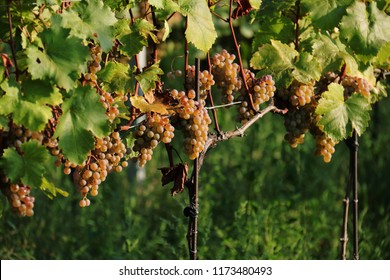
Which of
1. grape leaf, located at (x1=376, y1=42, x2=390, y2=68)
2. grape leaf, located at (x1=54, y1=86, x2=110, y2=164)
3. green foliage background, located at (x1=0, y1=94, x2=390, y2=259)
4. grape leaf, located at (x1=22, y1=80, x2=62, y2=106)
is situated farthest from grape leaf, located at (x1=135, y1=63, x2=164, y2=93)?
green foliage background, located at (x1=0, y1=94, x2=390, y2=259)

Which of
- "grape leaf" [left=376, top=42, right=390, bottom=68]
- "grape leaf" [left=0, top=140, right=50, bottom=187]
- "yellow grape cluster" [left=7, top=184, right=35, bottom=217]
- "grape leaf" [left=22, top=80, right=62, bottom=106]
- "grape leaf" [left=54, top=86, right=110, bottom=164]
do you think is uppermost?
"grape leaf" [left=376, top=42, right=390, bottom=68]

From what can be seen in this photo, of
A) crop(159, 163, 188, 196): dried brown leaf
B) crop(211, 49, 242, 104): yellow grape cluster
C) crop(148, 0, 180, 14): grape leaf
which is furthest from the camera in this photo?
crop(211, 49, 242, 104): yellow grape cluster

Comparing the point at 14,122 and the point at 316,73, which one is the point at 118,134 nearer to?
the point at 14,122

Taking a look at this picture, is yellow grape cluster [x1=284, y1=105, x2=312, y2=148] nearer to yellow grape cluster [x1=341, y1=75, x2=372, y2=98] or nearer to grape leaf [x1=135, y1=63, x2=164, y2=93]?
yellow grape cluster [x1=341, y1=75, x2=372, y2=98]

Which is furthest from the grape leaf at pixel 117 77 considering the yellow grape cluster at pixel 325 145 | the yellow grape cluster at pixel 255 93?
the yellow grape cluster at pixel 325 145

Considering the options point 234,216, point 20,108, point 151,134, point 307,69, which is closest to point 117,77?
point 151,134

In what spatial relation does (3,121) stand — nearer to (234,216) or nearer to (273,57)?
(273,57)
